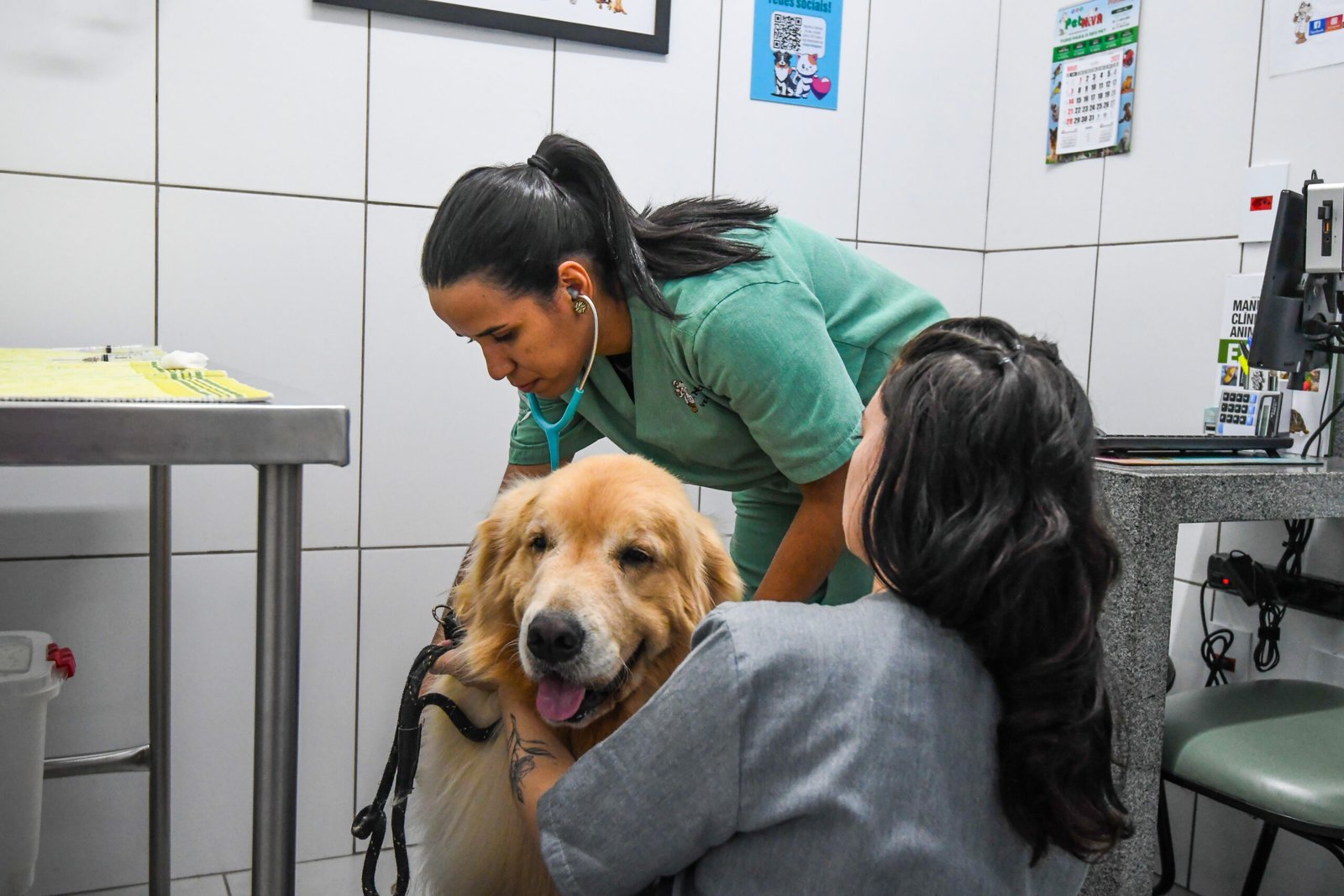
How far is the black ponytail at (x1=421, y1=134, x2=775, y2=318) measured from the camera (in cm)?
119

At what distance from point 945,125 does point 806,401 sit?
5.13 feet

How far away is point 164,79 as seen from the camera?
183 centimetres

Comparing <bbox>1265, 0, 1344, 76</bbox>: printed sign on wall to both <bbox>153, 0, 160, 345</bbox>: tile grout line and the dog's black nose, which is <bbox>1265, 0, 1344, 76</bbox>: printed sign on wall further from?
<bbox>153, 0, 160, 345</bbox>: tile grout line

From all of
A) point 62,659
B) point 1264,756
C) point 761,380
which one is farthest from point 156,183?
point 1264,756

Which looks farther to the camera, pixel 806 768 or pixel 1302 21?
pixel 1302 21

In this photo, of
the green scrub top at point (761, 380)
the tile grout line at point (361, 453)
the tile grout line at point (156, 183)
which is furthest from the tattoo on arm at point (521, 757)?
the tile grout line at point (156, 183)

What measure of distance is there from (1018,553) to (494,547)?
1.89 feet

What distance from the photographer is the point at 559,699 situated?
98 centimetres

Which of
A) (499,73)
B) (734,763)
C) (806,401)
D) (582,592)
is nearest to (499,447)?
(499,73)

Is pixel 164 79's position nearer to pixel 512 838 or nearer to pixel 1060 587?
pixel 512 838

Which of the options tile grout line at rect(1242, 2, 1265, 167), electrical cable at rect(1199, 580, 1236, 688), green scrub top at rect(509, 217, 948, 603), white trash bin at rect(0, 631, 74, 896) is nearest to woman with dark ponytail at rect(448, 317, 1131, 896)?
green scrub top at rect(509, 217, 948, 603)

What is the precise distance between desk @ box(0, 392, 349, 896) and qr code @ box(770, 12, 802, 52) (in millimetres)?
1729

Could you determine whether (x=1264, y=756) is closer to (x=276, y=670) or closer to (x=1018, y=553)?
(x=1018, y=553)

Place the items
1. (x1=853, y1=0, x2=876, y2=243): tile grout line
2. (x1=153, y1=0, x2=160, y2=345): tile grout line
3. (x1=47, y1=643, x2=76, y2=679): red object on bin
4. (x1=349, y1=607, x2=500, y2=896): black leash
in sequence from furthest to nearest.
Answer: (x1=853, y1=0, x2=876, y2=243): tile grout line
(x1=153, y1=0, x2=160, y2=345): tile grout line
(x1=47, y1=643, x2=76, y2=679): red object on bin
(x1=349, y1=607, x2=500, y2=896): black leash
